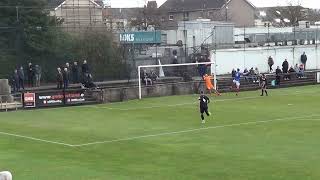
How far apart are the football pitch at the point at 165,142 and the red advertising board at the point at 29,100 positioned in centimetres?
156

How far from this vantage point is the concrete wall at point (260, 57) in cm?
5784

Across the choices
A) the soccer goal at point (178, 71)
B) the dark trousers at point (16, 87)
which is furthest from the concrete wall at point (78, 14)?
the dark trousers at point (16, 87)

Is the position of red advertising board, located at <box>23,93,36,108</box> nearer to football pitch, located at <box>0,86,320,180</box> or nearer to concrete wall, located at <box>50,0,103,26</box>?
football pitch, located at <box>0,86,320,180</box>

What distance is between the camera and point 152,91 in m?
45.6

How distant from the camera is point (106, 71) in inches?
2079

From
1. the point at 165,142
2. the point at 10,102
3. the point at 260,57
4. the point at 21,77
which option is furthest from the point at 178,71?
the point at 165,142

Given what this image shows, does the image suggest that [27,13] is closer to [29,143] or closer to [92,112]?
[92,112]

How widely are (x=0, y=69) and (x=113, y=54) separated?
1002cm

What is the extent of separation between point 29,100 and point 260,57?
28.1 metres

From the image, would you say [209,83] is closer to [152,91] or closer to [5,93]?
[152,91]

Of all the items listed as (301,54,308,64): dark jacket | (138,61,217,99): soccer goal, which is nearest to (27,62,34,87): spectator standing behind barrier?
(138,61,217,99): soccer goal

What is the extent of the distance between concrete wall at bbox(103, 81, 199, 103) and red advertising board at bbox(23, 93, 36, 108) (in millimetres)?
5251

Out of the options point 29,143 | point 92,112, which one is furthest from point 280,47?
point 29,143

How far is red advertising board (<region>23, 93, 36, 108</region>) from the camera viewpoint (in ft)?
129
